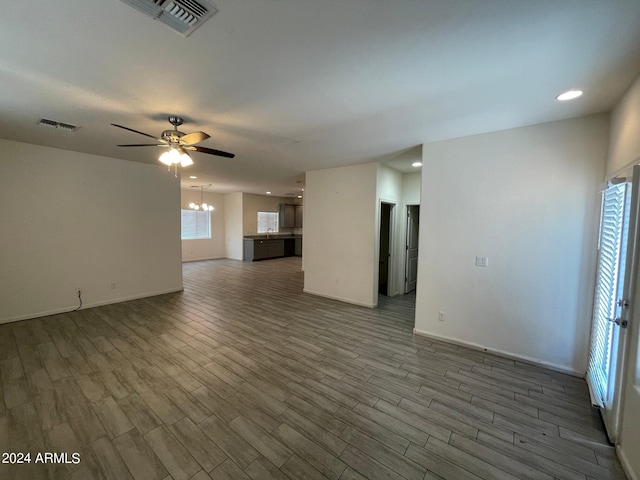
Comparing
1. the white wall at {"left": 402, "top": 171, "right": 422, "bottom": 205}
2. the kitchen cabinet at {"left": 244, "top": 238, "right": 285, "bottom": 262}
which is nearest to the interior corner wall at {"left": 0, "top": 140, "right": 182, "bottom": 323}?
the kitchen cabinet at {"left": 244, "top": 238, "right": 285, "bottom": 262}

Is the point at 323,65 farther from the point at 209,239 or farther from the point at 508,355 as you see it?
the point at 209,239

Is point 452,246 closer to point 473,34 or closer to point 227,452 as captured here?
point 473,34

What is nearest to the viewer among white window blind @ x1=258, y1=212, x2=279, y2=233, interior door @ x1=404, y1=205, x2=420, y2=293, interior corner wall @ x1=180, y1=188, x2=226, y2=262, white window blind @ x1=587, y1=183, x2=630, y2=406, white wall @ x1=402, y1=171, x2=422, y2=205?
white window blind @ x1=587, y1=183, x2=630, y2=406

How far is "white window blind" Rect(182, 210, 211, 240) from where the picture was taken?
9.59 metres

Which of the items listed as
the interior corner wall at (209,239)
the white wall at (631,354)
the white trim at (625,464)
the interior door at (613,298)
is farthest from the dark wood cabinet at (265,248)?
the white trim at (625,464)

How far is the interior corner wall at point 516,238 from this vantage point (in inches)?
107

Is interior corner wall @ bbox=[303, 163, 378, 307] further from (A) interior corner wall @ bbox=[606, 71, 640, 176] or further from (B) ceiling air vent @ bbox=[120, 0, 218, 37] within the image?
(B) ceiling air vent @ bbox=[120, 0, 218, 37]

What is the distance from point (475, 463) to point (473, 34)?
8.95ft

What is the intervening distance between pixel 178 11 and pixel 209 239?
9769 mm

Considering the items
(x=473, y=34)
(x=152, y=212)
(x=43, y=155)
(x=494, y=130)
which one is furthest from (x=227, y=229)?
(x=473, y=34)

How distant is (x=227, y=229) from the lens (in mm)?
10758

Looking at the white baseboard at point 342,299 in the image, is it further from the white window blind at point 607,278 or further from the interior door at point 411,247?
the white window blind at point 607,278

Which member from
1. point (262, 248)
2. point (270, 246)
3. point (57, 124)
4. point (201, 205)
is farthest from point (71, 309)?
point (270, 246)

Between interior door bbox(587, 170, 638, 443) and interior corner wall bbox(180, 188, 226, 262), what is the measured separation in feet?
33.4
